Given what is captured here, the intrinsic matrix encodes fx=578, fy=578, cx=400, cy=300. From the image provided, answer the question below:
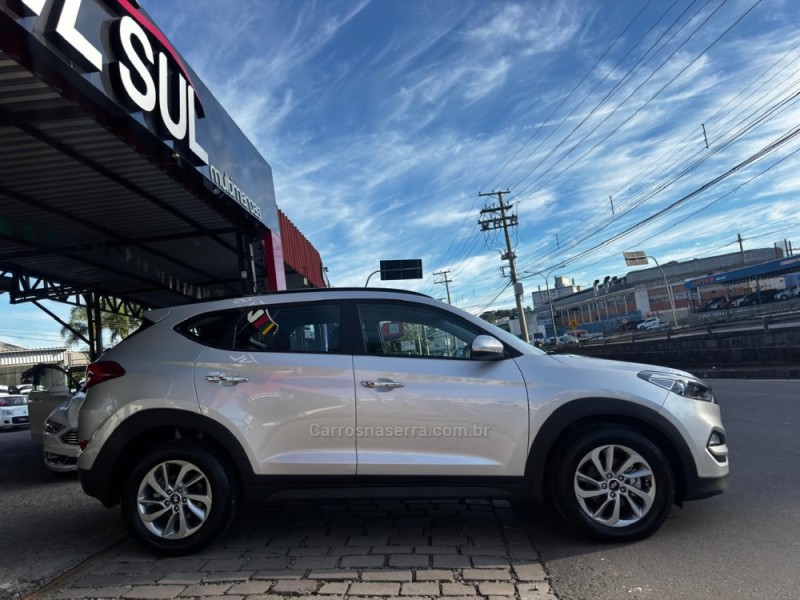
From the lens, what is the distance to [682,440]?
153 inches

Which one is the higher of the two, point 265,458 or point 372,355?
point 372,355

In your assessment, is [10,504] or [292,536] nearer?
[292,536]

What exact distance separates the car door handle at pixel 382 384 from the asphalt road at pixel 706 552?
1461 mm

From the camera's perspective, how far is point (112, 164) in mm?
7426

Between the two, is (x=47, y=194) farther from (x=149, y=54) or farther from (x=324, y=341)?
(x=324, y=341)

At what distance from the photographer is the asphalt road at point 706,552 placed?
3227 mm

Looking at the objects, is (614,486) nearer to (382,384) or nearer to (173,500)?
(382,384)

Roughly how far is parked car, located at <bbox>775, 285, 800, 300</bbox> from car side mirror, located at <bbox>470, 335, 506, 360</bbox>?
3585cm

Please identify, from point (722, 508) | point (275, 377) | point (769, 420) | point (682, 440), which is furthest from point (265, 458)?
point (769, 420)

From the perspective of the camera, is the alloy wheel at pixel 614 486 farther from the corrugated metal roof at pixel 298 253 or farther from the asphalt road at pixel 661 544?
the corrugated metal roof at pixel 298 253

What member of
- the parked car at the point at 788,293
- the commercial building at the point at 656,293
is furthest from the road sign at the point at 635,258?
the parked car at the point at 788,293

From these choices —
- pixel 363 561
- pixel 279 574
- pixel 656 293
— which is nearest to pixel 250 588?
pixel 279 574

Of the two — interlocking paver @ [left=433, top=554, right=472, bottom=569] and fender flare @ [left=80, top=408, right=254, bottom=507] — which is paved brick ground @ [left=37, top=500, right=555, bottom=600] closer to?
interlocking paver @ [left=433, top=554, right=472, bottom=569]

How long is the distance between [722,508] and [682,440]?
3.83 feet
